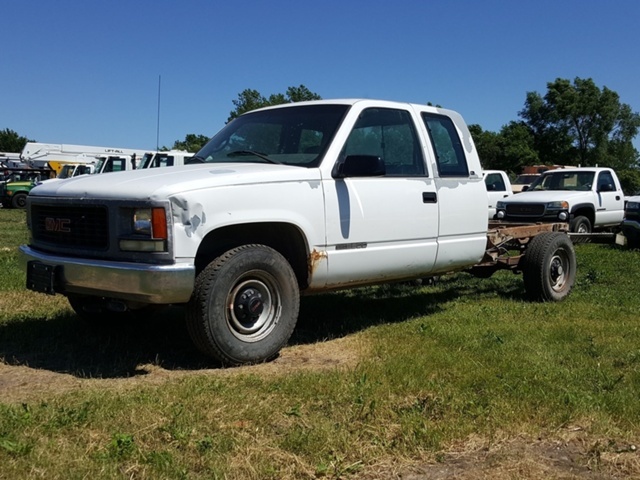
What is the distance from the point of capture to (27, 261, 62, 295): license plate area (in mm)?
4648

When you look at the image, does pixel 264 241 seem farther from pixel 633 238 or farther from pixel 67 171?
pixel 67 171

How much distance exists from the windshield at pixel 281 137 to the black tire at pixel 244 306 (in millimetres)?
919

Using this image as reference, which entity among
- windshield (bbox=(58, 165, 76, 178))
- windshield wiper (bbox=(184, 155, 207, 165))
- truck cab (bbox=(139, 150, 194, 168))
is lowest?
windshield wiper (bbox=(184, 155, 207, 165))

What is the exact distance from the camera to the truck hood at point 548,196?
14922mm

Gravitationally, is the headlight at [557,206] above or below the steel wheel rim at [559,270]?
above

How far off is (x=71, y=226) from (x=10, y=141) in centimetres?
8655

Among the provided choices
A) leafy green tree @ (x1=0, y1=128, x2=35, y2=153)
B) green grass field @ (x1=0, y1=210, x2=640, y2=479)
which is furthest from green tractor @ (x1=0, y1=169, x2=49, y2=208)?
leafy green tree @ (x1=0, y1=128, x2=35, y2=153)

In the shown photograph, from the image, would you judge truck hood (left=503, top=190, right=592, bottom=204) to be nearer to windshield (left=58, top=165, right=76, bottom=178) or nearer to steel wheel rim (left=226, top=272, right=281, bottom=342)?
steel wheel rim (left=226, top=272, right=281, bottom=342)

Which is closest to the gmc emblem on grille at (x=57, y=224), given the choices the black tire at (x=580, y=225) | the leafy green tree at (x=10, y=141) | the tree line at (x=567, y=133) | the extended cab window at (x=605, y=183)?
the black tire at (x=580, y=225)

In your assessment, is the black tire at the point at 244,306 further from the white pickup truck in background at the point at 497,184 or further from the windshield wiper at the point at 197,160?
the white pickup truck in background at the point at 497,184

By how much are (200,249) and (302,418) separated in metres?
1.62

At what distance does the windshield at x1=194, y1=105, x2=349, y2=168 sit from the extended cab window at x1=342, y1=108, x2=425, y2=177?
0.70 feet

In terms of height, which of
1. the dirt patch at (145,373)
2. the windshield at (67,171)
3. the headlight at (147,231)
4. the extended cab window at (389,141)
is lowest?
the dirt patch at (145,373)

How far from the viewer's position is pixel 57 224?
4.87 meters
